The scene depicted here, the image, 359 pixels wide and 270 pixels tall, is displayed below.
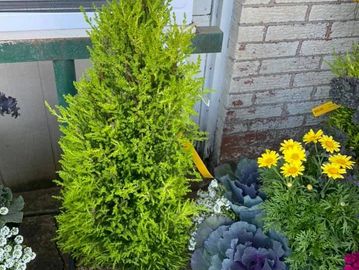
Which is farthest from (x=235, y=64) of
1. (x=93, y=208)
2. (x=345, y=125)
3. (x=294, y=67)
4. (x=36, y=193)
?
(x=36, y=193)

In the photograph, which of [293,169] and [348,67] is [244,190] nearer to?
[293,169]

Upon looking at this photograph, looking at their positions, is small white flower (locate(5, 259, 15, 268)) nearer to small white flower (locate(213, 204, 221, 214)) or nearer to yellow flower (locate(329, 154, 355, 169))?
small white flower (locate(213, 204, 221, 214))

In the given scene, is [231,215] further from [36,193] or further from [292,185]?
[36,193]

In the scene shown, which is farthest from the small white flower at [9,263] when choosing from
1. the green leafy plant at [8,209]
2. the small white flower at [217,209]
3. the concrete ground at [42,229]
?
the small white flower at [217,209]

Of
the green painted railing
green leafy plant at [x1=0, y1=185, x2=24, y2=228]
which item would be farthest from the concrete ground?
the green painted railing

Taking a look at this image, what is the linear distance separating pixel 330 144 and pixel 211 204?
1.59 ft

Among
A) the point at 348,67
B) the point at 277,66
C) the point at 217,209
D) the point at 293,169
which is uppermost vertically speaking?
the point at 348,67

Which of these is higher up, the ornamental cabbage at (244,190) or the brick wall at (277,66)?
the brick wall at (277,66)

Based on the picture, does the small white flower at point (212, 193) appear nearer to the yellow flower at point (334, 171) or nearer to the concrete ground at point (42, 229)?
the yellow flower at point (334, 171)

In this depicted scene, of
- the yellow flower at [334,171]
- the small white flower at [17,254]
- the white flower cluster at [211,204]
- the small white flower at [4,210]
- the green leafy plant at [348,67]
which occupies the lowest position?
the small white flower at [17,254]

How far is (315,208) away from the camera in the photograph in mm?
1524

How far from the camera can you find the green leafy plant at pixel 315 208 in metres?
1.51

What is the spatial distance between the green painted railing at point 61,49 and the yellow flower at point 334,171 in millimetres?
516

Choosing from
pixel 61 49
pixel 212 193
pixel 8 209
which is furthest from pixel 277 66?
pixel 8 209
